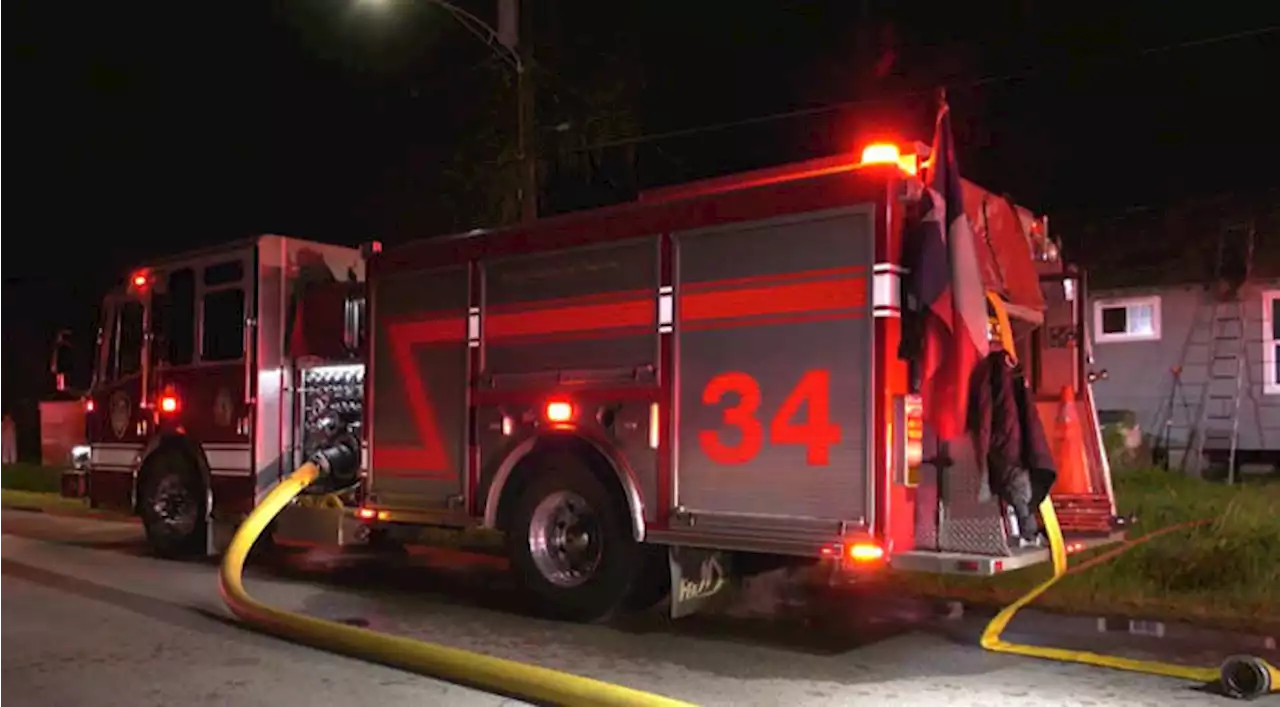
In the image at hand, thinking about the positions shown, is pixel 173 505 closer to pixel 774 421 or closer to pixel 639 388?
pixel 639 388

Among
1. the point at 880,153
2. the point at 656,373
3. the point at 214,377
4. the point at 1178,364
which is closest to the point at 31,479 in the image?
the point at 214,377

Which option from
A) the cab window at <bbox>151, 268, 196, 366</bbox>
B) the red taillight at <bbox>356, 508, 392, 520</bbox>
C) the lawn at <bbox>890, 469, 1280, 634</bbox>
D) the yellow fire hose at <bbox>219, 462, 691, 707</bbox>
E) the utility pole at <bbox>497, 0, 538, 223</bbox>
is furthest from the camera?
the utility pole at <bbox>497, 0, 538, 223</bbox>

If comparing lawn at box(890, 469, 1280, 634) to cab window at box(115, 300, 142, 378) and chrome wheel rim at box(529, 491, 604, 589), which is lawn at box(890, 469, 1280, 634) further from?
cab window at box(115, 300, 142, 378)

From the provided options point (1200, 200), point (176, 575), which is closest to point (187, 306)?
point (176, 575)

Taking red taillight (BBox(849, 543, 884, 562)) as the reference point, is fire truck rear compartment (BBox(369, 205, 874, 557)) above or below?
Result: above

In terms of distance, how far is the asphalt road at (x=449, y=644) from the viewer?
604 cm

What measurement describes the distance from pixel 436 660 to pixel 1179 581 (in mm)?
5479

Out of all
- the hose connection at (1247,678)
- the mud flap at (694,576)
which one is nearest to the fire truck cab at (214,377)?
the mud flap at (694,576)

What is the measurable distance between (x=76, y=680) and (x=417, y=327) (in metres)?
3.38

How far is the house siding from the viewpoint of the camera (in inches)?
615

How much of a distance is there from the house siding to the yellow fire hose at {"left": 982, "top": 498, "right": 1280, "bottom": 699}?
9238mm

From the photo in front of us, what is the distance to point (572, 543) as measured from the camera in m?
7.91

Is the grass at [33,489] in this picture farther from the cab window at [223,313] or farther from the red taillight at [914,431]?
the red taillight at [914,431]

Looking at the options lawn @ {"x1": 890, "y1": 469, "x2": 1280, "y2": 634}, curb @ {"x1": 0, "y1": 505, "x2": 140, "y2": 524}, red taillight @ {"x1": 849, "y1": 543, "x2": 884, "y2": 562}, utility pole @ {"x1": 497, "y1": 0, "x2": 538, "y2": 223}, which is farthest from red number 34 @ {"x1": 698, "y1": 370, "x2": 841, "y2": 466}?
curb @ {"x1": 0, "y1": 505, "x2": 140, "y2": 524}
